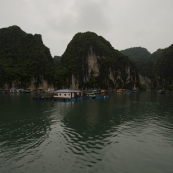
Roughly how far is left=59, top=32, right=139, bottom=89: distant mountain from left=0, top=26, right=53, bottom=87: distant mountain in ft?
77.3

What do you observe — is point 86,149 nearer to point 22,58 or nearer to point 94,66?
point 22,58

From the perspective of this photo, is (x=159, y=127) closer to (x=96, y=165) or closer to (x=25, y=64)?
(x=96, y=165)

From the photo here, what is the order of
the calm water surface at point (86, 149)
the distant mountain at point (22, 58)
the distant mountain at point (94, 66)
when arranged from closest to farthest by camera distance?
the calm water surface at point (86, 149) < the distant mountain at point (22, 58) < the distant mountain at point (94, 66)

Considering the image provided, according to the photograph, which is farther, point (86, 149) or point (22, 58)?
point (22, 58)

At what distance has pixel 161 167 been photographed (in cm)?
1199

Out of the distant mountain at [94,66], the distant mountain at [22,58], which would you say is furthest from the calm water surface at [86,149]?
the distant mountain at [94,66]

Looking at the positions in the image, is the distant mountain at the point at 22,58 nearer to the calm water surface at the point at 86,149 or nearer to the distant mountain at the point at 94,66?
the distant mountain at the point at 94,66

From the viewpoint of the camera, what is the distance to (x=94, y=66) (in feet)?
574

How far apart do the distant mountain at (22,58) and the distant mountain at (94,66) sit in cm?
2356

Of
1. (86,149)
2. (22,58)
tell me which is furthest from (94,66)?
(86,149)

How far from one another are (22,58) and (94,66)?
69.0 metres

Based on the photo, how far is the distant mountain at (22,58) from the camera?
139 m

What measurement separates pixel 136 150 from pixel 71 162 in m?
5.88

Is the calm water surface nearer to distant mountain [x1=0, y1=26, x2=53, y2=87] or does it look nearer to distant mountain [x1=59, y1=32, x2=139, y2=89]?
distant mountain [x1=0, y1=26, x2=53, y2=87]
